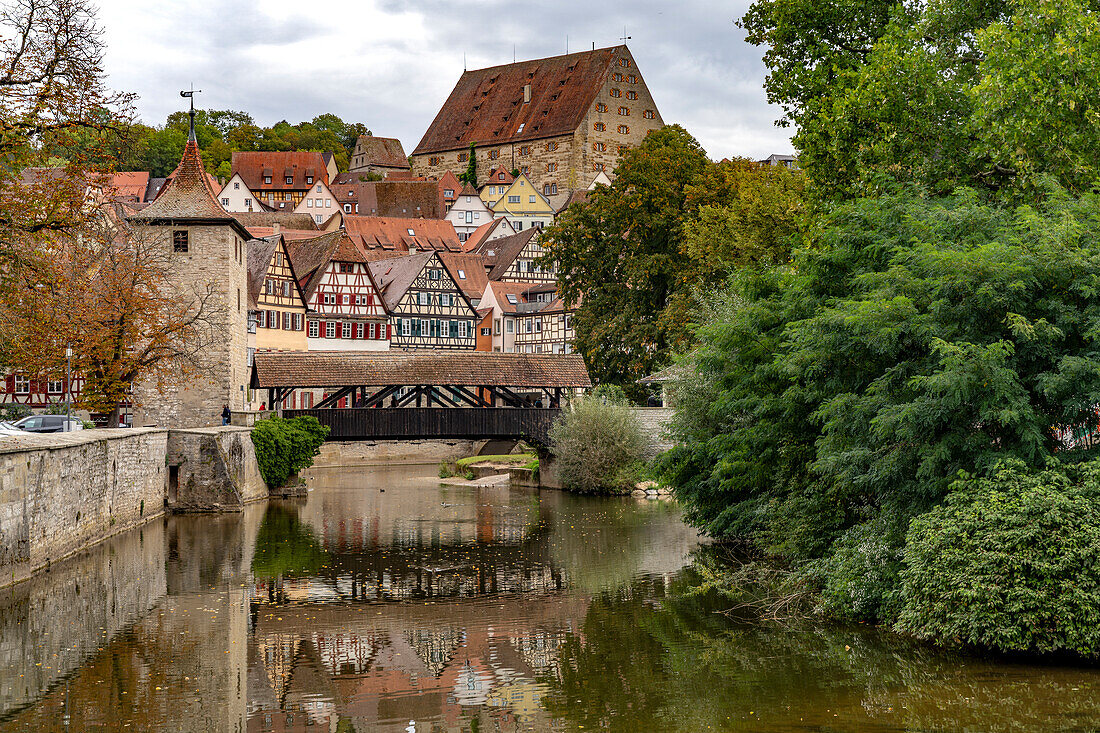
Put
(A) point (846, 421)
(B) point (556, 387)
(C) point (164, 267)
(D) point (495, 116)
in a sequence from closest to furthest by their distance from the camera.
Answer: (A) point (846, 421), (C) point (164, 267), (B) point (556, 387), (D) point (495, 116)

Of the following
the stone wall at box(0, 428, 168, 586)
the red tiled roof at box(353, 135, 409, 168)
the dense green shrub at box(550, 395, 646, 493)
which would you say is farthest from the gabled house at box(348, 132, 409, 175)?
the stone wall at box(0, 428, 168, 586)

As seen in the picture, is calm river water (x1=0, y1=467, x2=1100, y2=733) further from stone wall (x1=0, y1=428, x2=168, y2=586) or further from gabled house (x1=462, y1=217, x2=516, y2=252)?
gabled house (x1=462, y1=217, x2=516, y2=252)

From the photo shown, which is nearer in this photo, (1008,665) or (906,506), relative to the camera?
(1008,665)

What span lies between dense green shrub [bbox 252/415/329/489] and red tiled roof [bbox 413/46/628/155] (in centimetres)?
6569

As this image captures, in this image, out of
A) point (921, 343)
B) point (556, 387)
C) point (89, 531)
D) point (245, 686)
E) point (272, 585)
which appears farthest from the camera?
point (556, 387)

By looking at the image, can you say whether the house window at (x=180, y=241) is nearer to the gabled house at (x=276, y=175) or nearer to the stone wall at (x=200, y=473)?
the stone wall at (x=200, y=473)

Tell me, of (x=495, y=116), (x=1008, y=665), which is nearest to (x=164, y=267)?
(x=1008, y=665)

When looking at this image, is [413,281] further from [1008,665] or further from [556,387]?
[1008,665]

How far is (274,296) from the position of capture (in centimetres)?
4378

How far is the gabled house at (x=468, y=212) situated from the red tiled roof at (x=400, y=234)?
5.35 meters

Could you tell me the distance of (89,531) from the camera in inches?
736

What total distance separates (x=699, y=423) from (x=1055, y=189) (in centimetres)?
831

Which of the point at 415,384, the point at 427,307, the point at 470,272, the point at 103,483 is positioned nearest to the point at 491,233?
the point at 470,272

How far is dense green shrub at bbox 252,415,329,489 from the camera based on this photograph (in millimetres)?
29797
